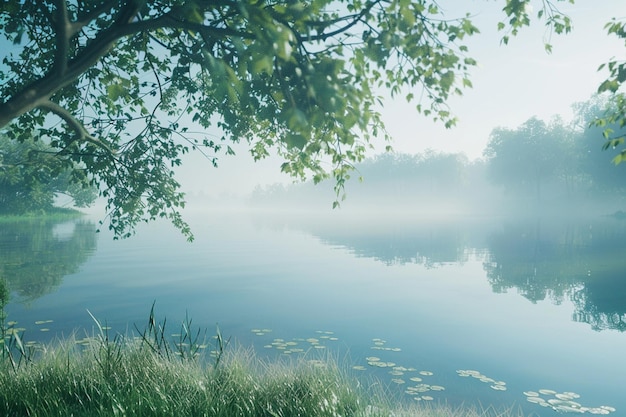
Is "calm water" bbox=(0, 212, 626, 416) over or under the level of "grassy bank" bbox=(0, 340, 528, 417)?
under

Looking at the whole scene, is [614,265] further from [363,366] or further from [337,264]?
[363,366]

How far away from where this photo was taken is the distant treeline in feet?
210

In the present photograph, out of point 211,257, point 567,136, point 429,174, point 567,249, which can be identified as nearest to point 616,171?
point 567,136

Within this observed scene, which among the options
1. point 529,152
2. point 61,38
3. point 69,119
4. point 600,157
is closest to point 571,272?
point 69,119

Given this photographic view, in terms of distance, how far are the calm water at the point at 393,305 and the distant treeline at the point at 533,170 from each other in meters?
9.69

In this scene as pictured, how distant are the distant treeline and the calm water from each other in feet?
31.8

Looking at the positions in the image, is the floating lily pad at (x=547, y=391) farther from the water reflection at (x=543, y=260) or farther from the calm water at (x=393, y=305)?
the water reflection at (x=543, y=260)

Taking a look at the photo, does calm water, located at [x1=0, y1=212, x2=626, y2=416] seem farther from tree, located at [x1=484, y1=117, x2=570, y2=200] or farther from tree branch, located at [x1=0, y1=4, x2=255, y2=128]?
tree, located at [x1=484, y1=117, x2=570, y2=200]

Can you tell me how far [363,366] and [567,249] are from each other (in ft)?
87.4

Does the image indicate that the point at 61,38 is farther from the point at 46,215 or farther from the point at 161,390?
the point at 46,215

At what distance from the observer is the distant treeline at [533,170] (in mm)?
63875

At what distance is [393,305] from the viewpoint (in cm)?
1557

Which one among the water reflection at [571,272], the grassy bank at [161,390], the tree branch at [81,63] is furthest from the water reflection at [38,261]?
the water reflection at [571,272]

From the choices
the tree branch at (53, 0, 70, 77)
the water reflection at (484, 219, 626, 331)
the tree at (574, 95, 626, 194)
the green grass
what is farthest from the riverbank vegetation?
the tree at (574, 95, 626, 194)
